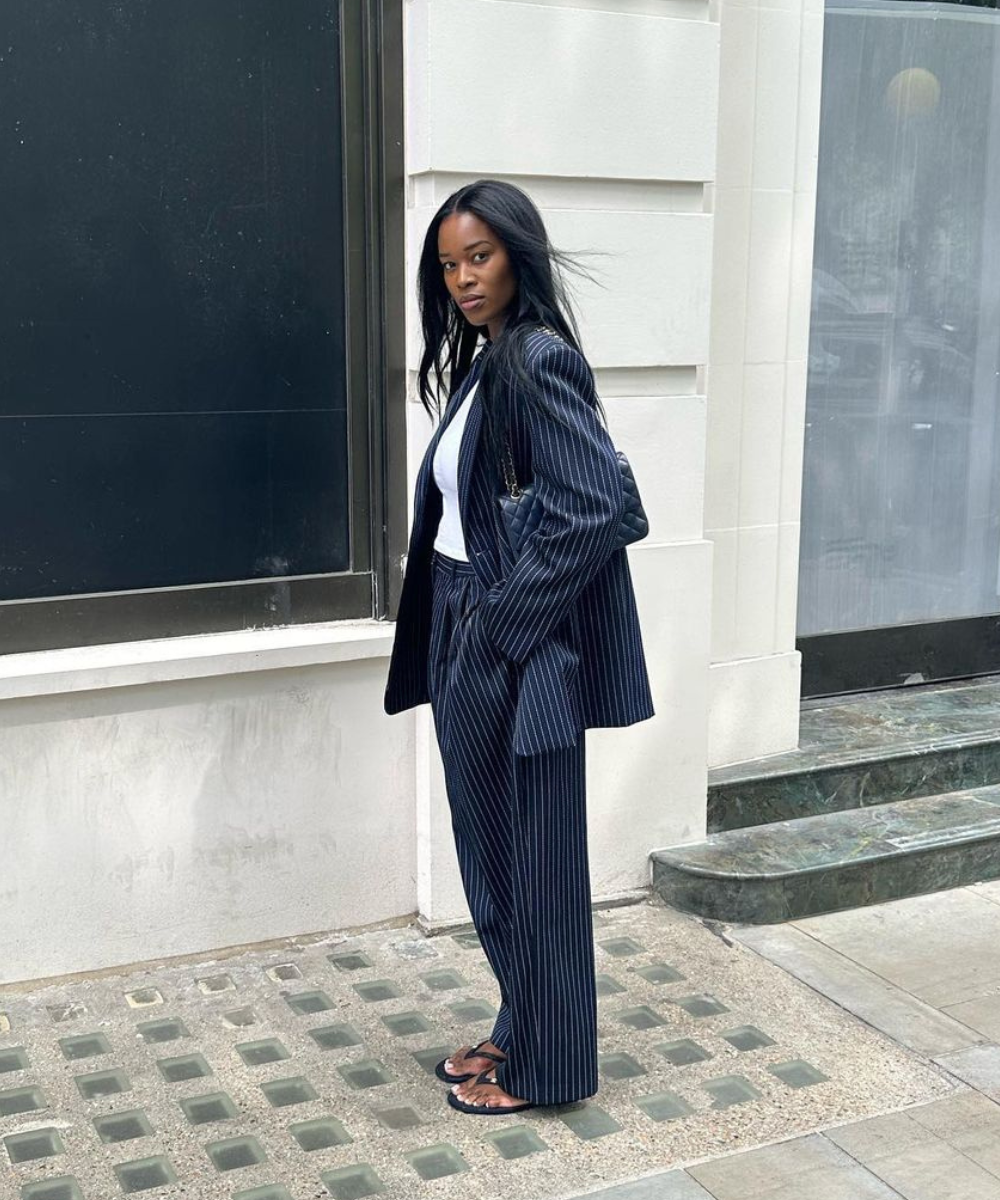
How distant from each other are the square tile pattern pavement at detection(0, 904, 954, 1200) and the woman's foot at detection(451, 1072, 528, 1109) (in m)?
0.04

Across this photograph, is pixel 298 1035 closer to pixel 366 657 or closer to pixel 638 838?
pixel 366 657

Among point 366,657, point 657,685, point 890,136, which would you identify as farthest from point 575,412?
point 890,136

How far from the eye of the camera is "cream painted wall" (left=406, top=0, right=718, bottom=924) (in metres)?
4.26

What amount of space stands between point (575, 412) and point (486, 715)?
713mm

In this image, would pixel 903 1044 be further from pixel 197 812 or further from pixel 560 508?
pixel 197 812

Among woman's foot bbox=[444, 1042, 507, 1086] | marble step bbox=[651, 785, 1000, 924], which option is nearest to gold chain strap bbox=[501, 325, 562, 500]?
woman's foot bbox=[444, 1042, 507, 1086]

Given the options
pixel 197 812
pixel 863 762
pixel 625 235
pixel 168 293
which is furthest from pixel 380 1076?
pixel 625 235

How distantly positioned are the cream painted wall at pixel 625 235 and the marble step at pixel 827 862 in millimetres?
167

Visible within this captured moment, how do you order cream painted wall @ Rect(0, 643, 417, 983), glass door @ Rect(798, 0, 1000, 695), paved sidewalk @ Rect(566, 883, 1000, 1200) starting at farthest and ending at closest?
glass door @ Rect(798, 0, 1000, 695) → cream painted wall @ Rect(0, 643, 417, 983) → paved sidewalk @ Rect(566, 883, 1000, 1200)

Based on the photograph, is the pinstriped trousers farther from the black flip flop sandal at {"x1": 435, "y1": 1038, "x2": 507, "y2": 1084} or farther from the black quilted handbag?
the black quilted handbag

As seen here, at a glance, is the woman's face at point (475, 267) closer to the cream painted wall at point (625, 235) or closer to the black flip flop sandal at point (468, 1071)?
the cream painted wall at point (625, 235)

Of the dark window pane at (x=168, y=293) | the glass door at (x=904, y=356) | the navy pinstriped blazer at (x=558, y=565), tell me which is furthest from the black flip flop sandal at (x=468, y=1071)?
the glass door at (x=904, y=356)

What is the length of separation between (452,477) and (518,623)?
419 millimetres

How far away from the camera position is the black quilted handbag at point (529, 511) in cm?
322
